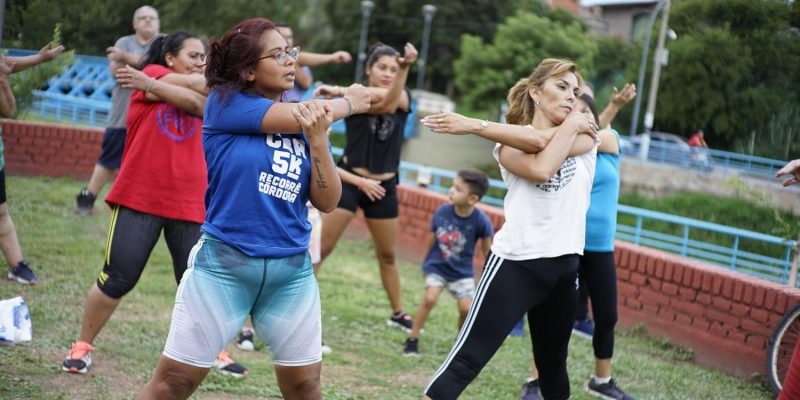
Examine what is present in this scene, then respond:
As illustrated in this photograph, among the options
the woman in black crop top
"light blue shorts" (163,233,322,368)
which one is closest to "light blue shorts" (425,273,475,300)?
the woman in black crop top

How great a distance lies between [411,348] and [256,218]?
124 inches

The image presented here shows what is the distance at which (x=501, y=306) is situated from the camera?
3.88m

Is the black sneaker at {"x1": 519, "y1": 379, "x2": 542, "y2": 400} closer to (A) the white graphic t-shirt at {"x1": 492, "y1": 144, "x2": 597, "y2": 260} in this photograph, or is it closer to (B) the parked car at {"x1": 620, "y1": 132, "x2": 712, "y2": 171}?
(A) the white graphic t-shirt at {"x1": 492, "y1": 144, "x2": 597, "y2": 260}

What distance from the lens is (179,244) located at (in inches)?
181

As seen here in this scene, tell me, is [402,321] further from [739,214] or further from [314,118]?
[314,118]

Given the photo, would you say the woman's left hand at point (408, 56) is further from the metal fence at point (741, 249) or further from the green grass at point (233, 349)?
the metal fence at point (741, 249)

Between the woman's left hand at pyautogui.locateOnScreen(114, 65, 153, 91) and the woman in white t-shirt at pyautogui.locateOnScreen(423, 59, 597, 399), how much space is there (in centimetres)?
176

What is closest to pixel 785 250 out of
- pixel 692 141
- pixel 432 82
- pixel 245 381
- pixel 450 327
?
pixel 692 141

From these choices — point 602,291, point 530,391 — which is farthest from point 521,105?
point 530,391

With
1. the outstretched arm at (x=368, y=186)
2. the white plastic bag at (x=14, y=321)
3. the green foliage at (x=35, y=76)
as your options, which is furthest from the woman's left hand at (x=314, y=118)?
the green foliage at (x=35, y=76)

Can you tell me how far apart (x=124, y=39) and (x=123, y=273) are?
2.22 metres

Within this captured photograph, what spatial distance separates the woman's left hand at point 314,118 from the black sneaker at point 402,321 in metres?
3.76

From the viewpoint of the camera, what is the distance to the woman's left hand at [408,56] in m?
4.76

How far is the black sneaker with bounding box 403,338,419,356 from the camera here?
19.8 ft
